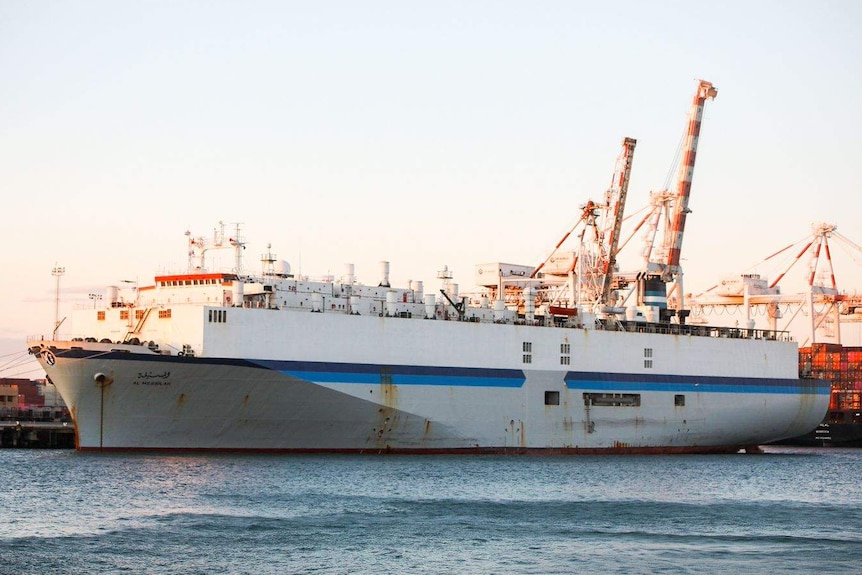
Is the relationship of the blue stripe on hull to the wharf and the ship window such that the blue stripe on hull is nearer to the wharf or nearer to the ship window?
the ship window

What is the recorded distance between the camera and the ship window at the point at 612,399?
2340 inches

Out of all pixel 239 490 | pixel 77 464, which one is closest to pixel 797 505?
pixel 239 490

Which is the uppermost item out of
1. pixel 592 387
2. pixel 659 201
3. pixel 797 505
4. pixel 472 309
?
pixel 659 201

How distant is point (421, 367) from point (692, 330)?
1958 cm

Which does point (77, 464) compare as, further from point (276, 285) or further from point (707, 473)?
point (707, 473)

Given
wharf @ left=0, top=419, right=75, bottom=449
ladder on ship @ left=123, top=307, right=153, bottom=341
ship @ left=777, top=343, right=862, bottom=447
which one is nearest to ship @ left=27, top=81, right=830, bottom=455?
ladder on ship @ left=123, top=307, right=153, bottom=341

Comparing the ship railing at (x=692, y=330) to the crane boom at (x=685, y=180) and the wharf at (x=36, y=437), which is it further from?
the wharf at (x=36, y=437)

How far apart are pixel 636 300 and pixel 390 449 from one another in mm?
20878

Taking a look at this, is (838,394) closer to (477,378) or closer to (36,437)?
(477,378)

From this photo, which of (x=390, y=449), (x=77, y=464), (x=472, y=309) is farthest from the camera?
(x=472, y=309)

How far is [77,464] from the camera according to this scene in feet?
148

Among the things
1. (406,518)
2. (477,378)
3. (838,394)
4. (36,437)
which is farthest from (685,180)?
(406,518)

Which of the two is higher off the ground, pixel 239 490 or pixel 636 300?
pixel 636 300

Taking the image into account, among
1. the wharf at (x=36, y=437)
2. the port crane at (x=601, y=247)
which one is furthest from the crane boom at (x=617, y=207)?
the wharf at (x=36, y=437)
